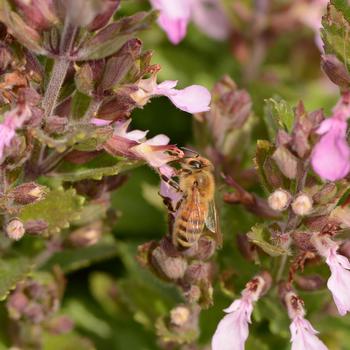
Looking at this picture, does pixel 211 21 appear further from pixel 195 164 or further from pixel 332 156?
pixel 332 156

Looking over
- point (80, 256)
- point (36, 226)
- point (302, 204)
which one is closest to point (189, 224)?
point (302, 204)

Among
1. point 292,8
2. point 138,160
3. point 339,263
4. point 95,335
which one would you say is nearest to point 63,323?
point 95,335

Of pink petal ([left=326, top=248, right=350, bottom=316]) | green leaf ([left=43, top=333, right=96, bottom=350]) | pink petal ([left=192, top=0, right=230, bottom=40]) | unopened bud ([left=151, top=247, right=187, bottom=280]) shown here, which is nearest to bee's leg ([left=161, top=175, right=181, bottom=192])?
unopened bud ([left=151, top=247, right=187, bottom=280])

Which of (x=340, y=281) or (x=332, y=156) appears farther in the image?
(x=340, y=281)

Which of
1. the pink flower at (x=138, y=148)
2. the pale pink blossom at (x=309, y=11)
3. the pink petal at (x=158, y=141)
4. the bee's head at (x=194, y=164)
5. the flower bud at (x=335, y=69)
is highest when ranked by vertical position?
the flower bud at (x=335, y=69)

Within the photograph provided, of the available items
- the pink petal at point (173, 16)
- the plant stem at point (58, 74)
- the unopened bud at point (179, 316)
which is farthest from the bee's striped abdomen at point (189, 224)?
the pink petal at point (173, 16)

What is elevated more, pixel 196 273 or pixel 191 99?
pixel 191 99

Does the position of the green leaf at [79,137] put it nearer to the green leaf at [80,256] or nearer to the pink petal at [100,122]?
the pink petal at [100,122]
